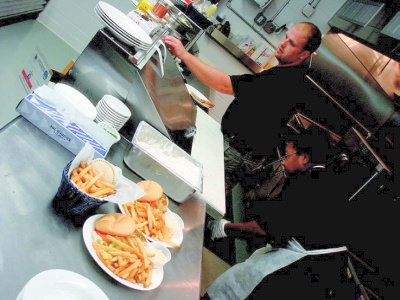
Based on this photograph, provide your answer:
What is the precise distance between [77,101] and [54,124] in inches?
8.8

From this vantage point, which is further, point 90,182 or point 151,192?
point 151,192

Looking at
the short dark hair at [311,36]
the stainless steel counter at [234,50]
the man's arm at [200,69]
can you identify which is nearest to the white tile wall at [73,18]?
the stainless steel counter at [234,50]

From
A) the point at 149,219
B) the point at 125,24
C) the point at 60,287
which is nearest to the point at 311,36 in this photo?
the point at 125,24

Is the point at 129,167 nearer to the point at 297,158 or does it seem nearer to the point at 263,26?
the point at 297,158

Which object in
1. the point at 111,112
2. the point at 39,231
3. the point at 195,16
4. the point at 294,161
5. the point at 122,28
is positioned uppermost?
the point at 195,16

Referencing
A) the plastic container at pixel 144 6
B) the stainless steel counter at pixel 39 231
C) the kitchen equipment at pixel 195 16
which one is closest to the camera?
the stainless steel counter at pixel 39 231

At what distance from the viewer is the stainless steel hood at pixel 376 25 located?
3.65m

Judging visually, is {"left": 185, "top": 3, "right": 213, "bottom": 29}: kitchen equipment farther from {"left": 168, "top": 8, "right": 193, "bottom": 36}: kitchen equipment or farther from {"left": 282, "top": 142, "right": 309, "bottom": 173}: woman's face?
{"left": 282, "top": 142, "right": 309, "bottom": 173}: woman's face

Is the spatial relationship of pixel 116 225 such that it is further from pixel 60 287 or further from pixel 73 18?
pixel 73 18

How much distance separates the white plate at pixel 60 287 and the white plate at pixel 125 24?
1.21 metres

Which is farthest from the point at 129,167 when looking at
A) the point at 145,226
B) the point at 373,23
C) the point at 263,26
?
the point at 263,26

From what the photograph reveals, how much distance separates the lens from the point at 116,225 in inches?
39.8

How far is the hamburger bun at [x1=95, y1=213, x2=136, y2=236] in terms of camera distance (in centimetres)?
100

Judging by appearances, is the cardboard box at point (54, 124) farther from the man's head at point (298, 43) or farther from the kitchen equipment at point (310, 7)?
the kitchen equipment at point (310, 7)
